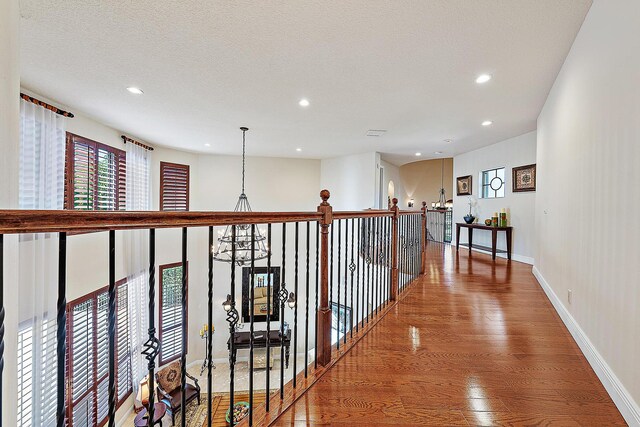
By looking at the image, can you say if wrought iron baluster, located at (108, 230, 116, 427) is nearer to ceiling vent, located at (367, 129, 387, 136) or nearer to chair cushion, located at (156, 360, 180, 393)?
ceiling vent, located at (367, 129, 387, 136)

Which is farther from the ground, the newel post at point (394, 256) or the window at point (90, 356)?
the newel post at point (394, 256)

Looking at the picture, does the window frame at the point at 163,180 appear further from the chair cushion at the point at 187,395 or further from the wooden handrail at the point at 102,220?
the wooden handrail at the point at 102,220

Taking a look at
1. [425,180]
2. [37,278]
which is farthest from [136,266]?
[425,180]

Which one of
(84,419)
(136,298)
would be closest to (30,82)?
(136,298)

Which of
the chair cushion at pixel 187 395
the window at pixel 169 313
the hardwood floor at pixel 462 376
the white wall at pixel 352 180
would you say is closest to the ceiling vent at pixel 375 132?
the white wall at pixel 352 180

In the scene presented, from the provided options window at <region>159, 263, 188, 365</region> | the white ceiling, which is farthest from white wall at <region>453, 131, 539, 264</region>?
window at <region>159, 263, 188, 365</region>

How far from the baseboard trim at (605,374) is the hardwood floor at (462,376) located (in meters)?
0.04

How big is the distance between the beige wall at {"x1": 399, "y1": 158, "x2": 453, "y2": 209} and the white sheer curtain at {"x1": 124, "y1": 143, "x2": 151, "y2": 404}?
30.1ft

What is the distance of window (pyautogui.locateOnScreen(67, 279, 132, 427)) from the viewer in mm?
3678

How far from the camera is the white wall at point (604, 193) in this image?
137cm

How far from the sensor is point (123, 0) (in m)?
Result: 1.84

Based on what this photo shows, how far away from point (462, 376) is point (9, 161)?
2627mm

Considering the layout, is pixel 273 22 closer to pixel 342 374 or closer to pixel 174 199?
pixel 342 374

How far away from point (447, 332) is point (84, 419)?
5.29 metres
